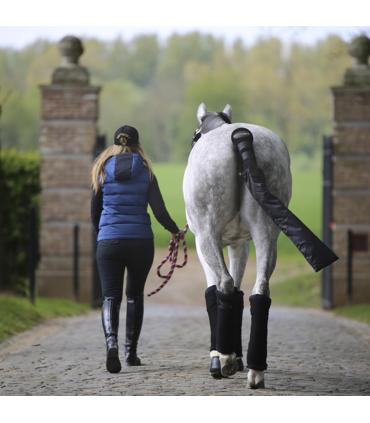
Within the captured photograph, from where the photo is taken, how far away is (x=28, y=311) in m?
9.16

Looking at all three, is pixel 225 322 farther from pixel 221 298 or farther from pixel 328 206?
pixel 328 206

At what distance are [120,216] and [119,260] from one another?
0.86ft

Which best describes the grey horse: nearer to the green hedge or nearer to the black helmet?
the black helmet

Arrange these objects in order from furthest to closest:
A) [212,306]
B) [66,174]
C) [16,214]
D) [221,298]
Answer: [16,214] < [66,174] < [212,306] < [221,298]

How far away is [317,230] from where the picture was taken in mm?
24406

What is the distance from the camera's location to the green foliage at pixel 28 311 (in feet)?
26.7

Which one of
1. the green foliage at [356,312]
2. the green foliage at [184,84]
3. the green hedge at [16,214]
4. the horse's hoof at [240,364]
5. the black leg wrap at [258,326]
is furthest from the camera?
the green foliage at [184,84]

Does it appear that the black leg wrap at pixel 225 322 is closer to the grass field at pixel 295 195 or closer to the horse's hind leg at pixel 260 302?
the horse's hind leg at pixel 260 302

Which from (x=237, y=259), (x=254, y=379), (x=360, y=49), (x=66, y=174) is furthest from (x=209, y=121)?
(x=360, y=49)

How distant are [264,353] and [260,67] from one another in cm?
2827

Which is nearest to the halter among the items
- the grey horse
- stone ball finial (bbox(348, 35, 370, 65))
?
the grey horse

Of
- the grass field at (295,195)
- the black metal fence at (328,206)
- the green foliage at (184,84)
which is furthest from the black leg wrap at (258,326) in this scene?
the green foliage at (184,84)

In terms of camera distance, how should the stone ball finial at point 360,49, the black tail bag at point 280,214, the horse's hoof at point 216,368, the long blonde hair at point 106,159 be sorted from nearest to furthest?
the black tail bag at point 280,214 < the horse's hoof at point 216,368 < the long blonde hair at point 106,159 < the stone ball finial at point 360,49

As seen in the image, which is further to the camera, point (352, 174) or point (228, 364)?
point (352, 174)
